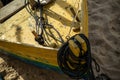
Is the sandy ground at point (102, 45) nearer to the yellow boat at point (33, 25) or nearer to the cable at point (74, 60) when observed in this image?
the yellow boat at point (33, 25)

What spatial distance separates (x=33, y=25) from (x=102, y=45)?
178cm

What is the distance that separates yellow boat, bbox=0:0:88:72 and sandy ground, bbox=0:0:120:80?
0.48 m

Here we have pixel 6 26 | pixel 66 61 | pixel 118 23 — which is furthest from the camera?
pixel 118 23

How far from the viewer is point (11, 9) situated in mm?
5773

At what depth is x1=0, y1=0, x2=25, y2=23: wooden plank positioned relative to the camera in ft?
18.4

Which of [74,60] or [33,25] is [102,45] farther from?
[74,60]

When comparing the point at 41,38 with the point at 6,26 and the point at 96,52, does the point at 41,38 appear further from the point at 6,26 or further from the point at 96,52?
the point at 96,52

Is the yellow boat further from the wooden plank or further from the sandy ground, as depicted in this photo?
the sandy ground

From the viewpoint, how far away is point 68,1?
5281 millimetres

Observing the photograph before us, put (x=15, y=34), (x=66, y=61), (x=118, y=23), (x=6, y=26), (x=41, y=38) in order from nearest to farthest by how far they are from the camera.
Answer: (x=66, y=61) → (x=41, y=38) → (x=15, y=34) → (x=6, y=26) → (x=118, y=23)

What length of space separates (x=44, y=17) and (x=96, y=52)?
1514 mm

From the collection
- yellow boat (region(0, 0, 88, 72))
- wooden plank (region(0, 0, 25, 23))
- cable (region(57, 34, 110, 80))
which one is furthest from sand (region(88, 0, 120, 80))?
wooden plank (region(0, 0, 25, 23))

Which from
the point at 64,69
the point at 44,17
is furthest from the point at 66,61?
the point at 44,17

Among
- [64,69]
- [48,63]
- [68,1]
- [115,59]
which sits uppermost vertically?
[68,1]
